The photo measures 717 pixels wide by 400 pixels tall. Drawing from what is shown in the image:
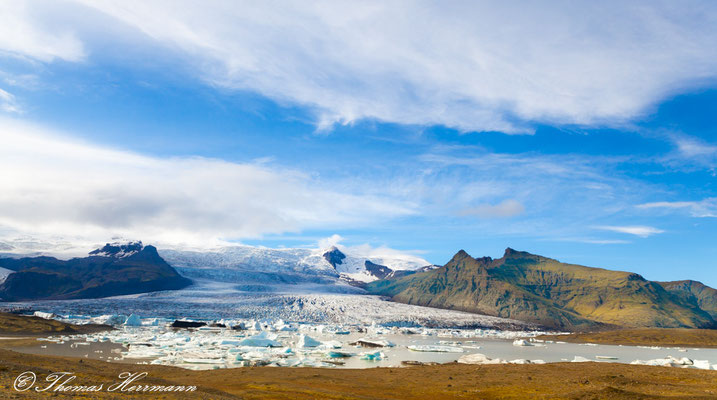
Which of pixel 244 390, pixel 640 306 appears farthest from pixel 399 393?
pixel 640 306

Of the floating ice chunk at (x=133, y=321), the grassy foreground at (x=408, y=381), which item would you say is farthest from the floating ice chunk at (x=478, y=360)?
the floating ice chunk at (x=133, y=321)

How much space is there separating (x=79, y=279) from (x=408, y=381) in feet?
640

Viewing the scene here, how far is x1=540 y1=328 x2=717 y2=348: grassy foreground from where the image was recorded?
99.5 metres

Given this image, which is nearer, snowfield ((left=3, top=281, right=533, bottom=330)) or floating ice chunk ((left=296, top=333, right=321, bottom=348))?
floating ice chunk ((left=296, top=333, right=321, bottom=348))

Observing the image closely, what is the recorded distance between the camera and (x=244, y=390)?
78.0 feet

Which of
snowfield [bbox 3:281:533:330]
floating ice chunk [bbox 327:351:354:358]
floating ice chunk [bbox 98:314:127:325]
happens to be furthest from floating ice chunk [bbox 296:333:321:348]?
snowfield [bbox 3:281:533:330]

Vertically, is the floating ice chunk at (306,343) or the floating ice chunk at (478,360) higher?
the floating ice chunk at (478,360)

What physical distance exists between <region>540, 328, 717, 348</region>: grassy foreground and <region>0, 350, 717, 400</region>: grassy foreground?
74557 mm

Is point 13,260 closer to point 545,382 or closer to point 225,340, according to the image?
point 225,340

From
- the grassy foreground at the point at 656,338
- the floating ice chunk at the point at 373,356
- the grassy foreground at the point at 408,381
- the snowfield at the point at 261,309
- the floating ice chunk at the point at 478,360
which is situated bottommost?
the snowfield at the point at 261,309

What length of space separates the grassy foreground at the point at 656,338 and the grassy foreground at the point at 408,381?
7456 centimetres

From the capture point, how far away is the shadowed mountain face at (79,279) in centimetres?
15675

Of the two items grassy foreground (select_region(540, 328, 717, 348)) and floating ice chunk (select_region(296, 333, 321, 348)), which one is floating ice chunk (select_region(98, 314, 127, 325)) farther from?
grassy foreground (select_region(540, 328, 717, 348))

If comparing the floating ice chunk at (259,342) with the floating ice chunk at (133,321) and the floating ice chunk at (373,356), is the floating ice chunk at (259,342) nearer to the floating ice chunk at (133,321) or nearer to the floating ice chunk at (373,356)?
the floating ice chunk at (373,356)
